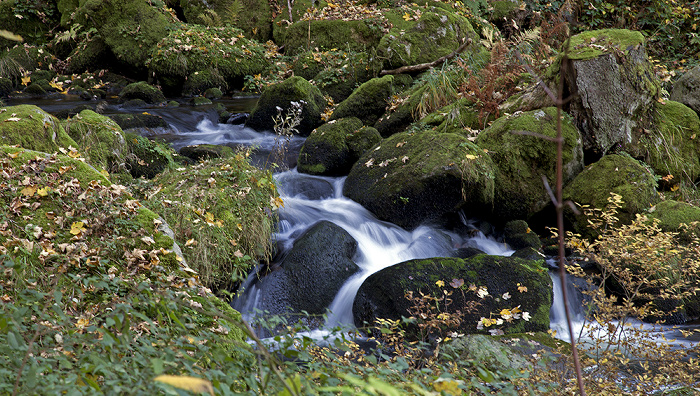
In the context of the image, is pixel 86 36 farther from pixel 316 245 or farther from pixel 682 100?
pixel 682 100

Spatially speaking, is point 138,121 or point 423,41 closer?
point 138,121

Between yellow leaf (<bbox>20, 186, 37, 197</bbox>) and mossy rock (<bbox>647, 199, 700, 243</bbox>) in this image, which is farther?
mossy rock (<bbox>647, 199, 700, 243</bbox>)

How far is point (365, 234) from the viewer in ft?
21.8

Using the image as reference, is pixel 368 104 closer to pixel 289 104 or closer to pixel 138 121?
pixel 289 104

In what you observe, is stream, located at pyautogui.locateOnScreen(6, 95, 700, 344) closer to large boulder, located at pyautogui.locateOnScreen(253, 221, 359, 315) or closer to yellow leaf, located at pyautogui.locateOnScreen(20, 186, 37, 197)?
large boulder, located at pyautogui.locateOnScreen(253, 221, 359, 315)

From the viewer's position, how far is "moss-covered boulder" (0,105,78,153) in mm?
5211

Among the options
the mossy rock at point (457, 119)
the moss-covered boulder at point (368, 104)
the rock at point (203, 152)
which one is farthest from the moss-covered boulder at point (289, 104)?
the mossy rock at point (457, 119)

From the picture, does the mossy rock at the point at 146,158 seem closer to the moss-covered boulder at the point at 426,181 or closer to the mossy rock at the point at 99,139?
the mossy rock at the point at 99,139

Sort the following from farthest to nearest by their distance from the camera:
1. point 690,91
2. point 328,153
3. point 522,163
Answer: point 690,91, point 328,153, point 522,163

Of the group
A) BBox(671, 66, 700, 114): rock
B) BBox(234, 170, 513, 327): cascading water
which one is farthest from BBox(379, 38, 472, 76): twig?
BBox(234, 170, 513, 327): cascading water

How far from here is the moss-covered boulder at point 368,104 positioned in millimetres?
9352

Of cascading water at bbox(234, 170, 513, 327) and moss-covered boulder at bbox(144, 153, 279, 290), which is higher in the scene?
moss-covered boulder at bbox(144, 153, 279, 290)

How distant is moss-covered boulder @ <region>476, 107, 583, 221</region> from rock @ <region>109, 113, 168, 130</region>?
23.1 feet

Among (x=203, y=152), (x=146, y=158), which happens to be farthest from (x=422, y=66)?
(x=146, y=158)
